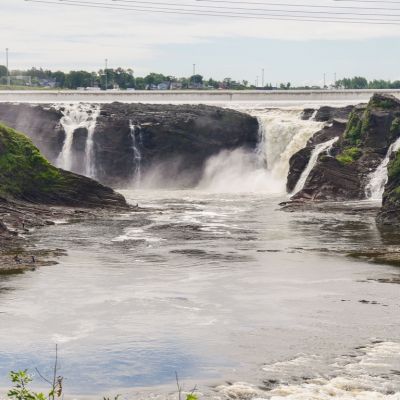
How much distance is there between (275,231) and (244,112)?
39045 millimetres

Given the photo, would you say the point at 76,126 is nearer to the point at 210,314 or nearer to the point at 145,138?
the point at 145,138

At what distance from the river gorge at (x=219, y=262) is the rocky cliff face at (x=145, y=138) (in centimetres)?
12

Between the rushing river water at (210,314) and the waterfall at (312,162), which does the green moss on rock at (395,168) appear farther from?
the waterfall at (312,162)

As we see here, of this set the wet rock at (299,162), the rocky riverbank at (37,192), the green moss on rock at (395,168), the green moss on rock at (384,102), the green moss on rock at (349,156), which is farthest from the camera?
the green moss on rock at (384,102)

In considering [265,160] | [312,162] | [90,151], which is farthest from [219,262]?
[90,151]

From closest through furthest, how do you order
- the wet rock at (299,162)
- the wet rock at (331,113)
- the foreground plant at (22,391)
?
1. the foreground plant at (22,391)
2. the wet rock at (299,162)
3. the wet rock at (331,113)

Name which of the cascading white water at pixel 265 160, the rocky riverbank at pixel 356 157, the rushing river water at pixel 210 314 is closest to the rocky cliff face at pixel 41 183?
the rushing river water at pixel 210 314

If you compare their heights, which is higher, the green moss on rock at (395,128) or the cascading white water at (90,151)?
the green moss on rock at (395,128)

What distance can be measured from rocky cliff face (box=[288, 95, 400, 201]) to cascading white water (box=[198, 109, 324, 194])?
4.32 metres

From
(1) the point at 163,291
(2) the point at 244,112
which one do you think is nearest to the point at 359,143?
(2) the point at 244,112

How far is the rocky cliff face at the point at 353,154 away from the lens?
236 ft

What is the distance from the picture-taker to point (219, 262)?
4812 cm

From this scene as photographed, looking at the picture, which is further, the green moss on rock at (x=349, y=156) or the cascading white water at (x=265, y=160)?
the cascading white water at (x=265, y=160)

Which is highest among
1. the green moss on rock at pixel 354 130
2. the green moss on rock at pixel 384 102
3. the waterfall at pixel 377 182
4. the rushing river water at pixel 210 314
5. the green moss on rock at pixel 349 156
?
the green moss on rock at pixel 384 102
